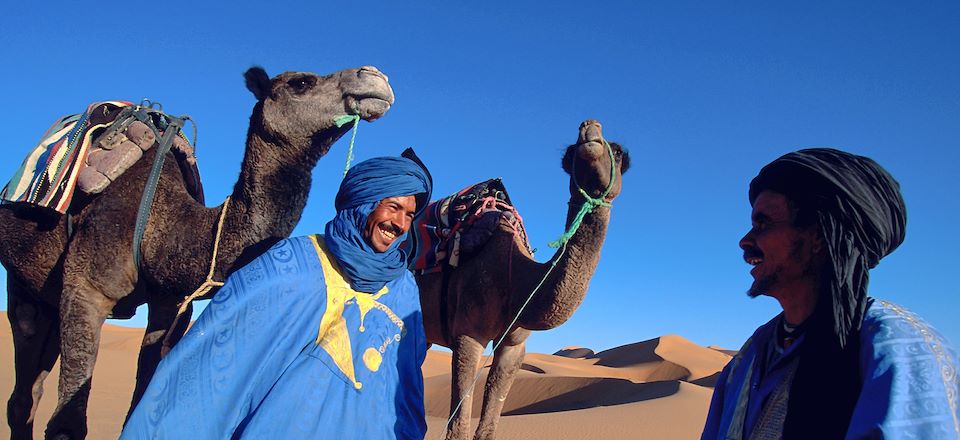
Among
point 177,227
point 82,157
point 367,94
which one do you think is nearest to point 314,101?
point 367,94

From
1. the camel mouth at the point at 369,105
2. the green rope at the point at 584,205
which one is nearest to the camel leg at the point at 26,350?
the camel mouth at the point at 369,105

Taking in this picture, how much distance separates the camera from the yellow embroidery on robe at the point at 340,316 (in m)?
2.66

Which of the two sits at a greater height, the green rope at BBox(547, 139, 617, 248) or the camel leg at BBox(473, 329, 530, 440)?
the green rope at BBox(547, 139, 617, 248)

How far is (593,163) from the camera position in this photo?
4770 millimetres

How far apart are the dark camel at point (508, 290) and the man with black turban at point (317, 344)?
2.14 meters

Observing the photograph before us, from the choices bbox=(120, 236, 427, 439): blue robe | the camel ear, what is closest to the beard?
bbox=(120, 236, 427, 439): blue robe

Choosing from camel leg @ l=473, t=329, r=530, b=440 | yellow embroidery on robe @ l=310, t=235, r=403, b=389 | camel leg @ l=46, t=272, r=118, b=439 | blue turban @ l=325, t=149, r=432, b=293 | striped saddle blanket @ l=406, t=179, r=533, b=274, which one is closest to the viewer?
yellow embroidery on robe @ l=310, t=235, r=403, b=389

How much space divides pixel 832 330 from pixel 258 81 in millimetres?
3608

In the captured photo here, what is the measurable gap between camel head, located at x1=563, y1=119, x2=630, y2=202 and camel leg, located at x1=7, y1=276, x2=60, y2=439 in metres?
3.82

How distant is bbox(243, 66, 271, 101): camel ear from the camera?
14.3 feet

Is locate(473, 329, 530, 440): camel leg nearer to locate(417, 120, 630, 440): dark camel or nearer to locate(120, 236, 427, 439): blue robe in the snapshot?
locate(417, 120, 630, 440): dark camel

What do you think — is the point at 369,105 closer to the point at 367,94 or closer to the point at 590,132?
the point at 367,94

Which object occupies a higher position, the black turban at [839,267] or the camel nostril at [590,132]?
the camel nostril at [590,132]

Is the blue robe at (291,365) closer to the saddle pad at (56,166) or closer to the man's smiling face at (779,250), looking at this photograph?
the man's smiling face at (779,250)
